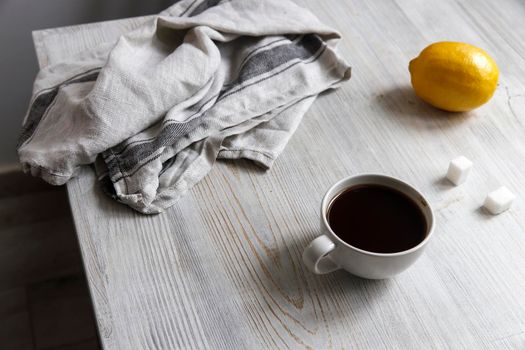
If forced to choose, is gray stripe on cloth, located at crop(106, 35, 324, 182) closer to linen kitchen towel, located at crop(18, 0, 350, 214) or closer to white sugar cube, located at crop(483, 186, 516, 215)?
linen kitchen towel, located at crop(18, 0, 350, 214)

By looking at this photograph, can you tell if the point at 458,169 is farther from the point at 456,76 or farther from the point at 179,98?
the point at 179,98

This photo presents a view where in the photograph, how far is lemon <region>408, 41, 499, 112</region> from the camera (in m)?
0.77

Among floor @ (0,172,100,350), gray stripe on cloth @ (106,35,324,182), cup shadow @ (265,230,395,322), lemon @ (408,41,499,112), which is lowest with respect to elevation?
floor @ (0,172,100,350)

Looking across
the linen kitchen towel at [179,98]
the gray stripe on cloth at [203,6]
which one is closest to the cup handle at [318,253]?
the linen kitchen towel at [179,98]

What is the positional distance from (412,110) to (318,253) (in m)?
0.31

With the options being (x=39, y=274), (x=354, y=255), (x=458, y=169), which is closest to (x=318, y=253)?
(x=354, y=255)

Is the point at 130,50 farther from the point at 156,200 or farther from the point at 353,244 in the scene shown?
the point at 353,244

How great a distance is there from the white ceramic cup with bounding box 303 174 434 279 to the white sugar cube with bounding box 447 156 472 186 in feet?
0.36

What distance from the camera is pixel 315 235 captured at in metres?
0.68

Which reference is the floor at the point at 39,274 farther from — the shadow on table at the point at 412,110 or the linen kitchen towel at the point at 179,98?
the shadow on table at the point at 412,110

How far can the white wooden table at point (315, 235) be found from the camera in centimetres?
60

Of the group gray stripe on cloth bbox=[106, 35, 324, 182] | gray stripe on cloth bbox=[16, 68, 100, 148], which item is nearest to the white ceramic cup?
gray stripe on cloth bbox=[106, 35, 324, 182]

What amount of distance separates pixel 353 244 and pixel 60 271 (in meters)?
0.97

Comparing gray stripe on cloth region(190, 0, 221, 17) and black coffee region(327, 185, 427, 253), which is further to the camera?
gray stripe on cloth region(190, 0, 221, 17)
